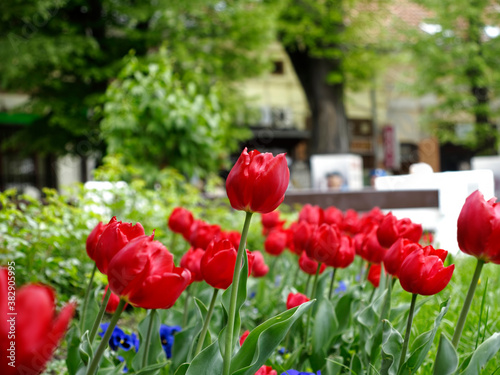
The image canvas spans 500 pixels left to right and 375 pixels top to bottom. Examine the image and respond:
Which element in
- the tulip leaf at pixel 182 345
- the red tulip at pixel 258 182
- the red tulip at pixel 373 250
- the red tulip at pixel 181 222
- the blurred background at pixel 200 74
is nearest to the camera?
the red tulip at pixel 258 182

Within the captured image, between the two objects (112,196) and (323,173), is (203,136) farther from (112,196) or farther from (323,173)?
(323,173)

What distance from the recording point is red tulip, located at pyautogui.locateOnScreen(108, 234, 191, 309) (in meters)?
0.65

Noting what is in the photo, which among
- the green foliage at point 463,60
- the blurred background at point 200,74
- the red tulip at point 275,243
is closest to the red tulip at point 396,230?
the red tulip at point 275,243

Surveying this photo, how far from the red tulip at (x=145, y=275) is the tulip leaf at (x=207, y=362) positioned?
14 centimetres

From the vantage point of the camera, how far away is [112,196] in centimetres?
327

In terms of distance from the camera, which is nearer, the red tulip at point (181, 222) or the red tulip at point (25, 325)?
the red tulip at point (25, 325)

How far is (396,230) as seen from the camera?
1.24 meters

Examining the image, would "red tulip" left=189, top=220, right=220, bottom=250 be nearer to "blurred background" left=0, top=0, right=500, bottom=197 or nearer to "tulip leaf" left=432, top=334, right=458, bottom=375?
"tulip leaf" left=432, top=334, right=458, bottom=375

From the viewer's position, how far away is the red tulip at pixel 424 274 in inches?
34.4

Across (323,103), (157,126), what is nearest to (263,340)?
(157,126)

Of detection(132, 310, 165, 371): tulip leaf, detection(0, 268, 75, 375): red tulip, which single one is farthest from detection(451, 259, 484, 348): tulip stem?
detection(0, 268, 75, 375): red tulip

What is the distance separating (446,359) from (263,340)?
0.29 metres

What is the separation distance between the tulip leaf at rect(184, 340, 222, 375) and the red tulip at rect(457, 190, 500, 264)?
1.40ft

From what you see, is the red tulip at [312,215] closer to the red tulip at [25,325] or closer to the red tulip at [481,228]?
the red tulip at [481,228]
